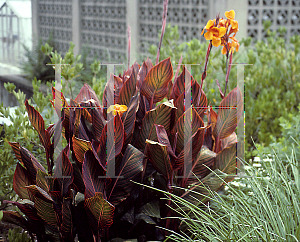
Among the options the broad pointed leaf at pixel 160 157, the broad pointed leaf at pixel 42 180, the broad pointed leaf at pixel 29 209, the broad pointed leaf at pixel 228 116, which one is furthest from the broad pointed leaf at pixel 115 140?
the broad pointed leaf at pixel 228 116

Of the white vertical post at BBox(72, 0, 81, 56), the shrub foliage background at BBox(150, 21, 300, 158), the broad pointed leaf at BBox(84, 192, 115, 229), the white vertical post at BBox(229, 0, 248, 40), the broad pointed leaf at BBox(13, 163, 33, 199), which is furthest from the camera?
the white vertical post at BBox(72, 0, 81, 56)

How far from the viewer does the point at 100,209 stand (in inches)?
44.3

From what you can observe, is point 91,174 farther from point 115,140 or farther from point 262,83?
point 262,83

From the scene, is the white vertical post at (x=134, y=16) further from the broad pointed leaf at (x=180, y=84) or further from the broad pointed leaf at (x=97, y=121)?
the broad pointed leaf at (x=97, y=121)

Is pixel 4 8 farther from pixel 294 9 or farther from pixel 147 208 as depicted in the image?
pixel 147 208

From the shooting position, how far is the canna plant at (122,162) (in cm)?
120

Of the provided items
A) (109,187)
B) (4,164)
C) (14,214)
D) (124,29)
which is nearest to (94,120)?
(109,187)

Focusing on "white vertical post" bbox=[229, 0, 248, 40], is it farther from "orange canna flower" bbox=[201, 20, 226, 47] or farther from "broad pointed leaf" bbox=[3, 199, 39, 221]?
"broad pointed leaf" bbox=[3, 199, 39, 221]

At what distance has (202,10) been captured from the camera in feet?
16.8

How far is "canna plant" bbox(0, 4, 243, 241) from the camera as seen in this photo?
3.92ft

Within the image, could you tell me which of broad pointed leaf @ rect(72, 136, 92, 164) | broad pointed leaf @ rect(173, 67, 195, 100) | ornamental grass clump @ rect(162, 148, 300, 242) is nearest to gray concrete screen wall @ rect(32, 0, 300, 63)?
broad pointed leaf @ rect(173, 67, 195, 100)

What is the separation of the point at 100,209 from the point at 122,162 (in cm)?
19

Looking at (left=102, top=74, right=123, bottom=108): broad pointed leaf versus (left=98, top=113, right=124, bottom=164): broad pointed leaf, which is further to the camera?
(left=102, top=74, right=123, bottom=108): broad pointed leaf

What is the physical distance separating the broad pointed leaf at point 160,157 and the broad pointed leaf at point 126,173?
0.15 feet
